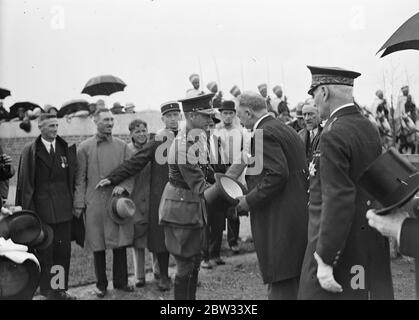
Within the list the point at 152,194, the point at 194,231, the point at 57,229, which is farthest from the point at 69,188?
the point at 194,231

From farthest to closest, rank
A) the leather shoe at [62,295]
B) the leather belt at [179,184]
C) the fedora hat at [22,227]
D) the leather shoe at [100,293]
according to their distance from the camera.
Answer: the leather shoe at [100,293]
the leather shoe at [62,295]
the leather belt at [179,184]
the fedora hat at [22,227]

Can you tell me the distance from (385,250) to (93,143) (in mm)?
4115

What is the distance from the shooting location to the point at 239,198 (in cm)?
468

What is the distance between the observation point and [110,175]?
268 inches

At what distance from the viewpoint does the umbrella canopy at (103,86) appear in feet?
47.0

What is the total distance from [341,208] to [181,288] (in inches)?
95.1

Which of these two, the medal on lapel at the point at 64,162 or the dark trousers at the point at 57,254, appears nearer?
the dark trousers at the point at 57,254

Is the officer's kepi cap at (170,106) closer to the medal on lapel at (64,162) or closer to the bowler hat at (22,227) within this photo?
the medal on lapel at (64,162)

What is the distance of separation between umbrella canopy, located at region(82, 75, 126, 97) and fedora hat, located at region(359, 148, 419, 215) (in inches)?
468

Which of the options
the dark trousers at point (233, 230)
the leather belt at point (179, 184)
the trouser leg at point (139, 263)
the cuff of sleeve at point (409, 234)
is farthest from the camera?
the dark trousers at point (233, 230)

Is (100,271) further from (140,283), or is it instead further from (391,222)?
(391,222)

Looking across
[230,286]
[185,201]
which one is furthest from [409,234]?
[230,286]

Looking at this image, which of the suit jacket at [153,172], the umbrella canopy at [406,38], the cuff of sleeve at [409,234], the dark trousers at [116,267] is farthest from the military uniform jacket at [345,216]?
the dark trousers at [116,267]

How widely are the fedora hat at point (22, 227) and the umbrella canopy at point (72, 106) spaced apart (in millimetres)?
11330
